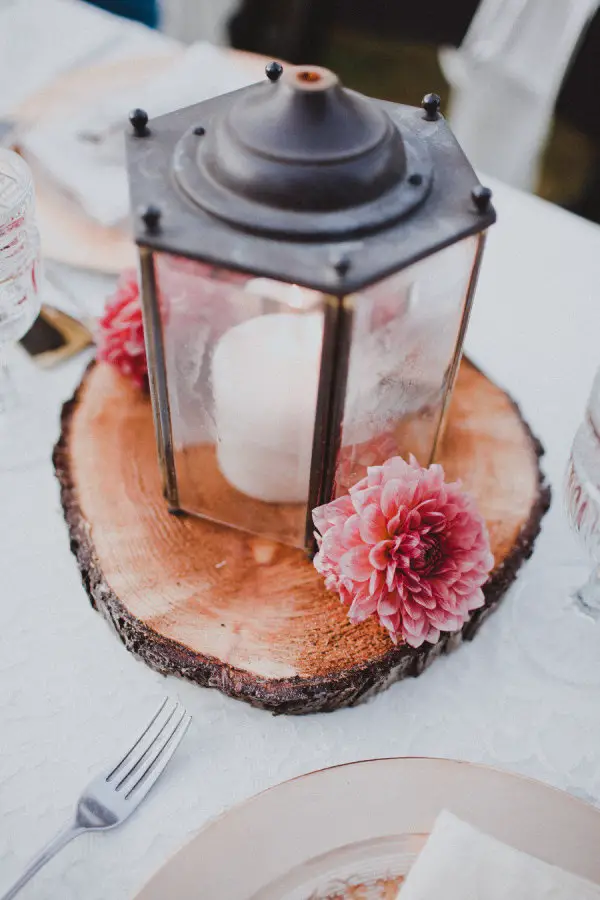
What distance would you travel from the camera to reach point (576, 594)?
62 centimetres

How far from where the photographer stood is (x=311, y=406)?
50 centimetres

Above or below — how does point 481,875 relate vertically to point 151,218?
below

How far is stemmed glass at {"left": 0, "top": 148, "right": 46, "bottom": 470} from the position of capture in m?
0.58

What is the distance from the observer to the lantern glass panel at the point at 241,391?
45 centimetres

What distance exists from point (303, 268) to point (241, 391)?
4.7 inches

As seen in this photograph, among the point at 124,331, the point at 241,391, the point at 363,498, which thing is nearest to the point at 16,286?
the point at 124,331

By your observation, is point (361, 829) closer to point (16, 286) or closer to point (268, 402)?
point (268, 402)

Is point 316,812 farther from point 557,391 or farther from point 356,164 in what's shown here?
point 557,391

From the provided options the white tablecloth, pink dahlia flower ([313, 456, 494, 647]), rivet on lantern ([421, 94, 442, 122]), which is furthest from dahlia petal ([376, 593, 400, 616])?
rivet on lantern ([421, 94, 442, 122])

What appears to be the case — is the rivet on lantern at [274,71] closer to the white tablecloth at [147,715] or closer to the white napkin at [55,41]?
the white tablecloth at [147,715]

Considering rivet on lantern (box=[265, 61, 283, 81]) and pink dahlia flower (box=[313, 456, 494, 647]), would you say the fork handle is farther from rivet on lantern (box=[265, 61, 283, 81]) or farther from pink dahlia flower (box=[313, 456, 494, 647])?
rivet on lantern (box=[265, 61, 283, 81])

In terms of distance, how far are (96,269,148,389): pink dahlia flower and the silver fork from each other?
0.28m

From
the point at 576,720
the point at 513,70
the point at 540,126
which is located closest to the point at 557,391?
the point at 576,720

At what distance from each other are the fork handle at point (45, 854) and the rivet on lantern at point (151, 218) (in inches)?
13.9
